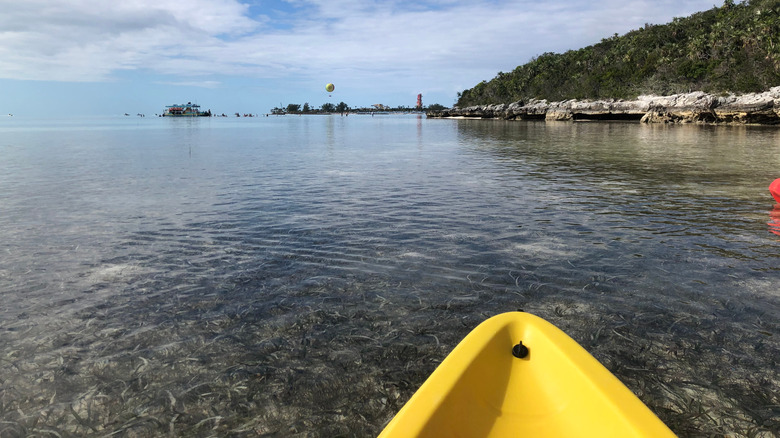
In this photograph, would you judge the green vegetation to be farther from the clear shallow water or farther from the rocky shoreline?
the clear shallow water

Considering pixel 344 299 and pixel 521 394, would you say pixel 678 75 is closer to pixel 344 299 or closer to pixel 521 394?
pixel 344 299

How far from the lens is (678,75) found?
81.9 m

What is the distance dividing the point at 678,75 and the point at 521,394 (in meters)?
98.2

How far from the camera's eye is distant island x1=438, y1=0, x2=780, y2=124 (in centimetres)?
6625

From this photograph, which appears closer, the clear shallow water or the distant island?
the clear shallow water

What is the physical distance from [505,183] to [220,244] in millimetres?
11588

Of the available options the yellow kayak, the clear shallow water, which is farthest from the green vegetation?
the yellow kayak

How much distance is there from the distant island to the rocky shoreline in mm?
131

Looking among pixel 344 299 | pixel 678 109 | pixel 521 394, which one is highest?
pixel 678 109

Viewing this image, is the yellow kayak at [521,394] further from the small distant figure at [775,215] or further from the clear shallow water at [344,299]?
the small distant figure at [775,215]

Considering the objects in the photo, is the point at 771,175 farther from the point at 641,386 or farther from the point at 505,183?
the point at 641,386

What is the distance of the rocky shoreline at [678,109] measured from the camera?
59812 millimetres

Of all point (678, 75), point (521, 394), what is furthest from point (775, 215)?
point (678, 75)

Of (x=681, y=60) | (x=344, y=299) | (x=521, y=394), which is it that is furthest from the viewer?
(x=681, y=60)
